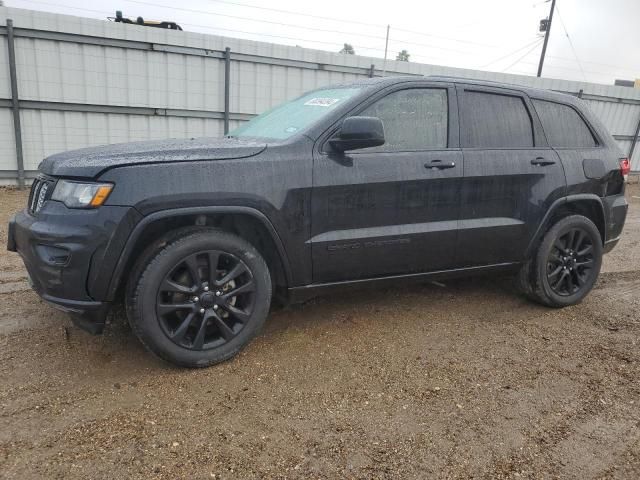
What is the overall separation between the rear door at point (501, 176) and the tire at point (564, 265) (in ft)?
0.74

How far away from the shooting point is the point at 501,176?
3646 mm

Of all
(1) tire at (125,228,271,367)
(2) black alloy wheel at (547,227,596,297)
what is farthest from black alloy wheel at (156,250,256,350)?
(2) black alloy wheel at (547,227,596,297)

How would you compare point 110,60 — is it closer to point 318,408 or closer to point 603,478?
point 318,408

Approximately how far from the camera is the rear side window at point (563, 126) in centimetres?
402

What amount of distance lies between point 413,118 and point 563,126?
1.56m

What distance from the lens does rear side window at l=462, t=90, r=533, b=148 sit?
3645 millimetres

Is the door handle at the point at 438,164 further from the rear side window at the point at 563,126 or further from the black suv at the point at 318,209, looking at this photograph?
the rear side window at the point at 563,126

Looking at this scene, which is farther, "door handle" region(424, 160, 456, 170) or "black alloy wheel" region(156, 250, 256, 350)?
"door handle" region(424, 160, 456, 170)

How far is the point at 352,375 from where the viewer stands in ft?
9.55

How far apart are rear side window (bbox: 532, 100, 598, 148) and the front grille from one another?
3652 millimetres

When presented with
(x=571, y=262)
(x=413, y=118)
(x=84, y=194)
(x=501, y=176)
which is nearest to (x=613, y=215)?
(x=571, y=262)

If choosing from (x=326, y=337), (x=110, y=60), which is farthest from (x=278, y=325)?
(x=110, y=60)

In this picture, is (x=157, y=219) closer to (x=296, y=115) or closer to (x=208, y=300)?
(x=208, y=300)

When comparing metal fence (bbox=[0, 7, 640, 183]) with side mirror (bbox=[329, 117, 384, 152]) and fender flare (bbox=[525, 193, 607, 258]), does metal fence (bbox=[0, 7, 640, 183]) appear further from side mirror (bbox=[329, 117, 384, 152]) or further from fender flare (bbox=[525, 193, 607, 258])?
fender flare (bbox=[525, 193, 607, 258])
